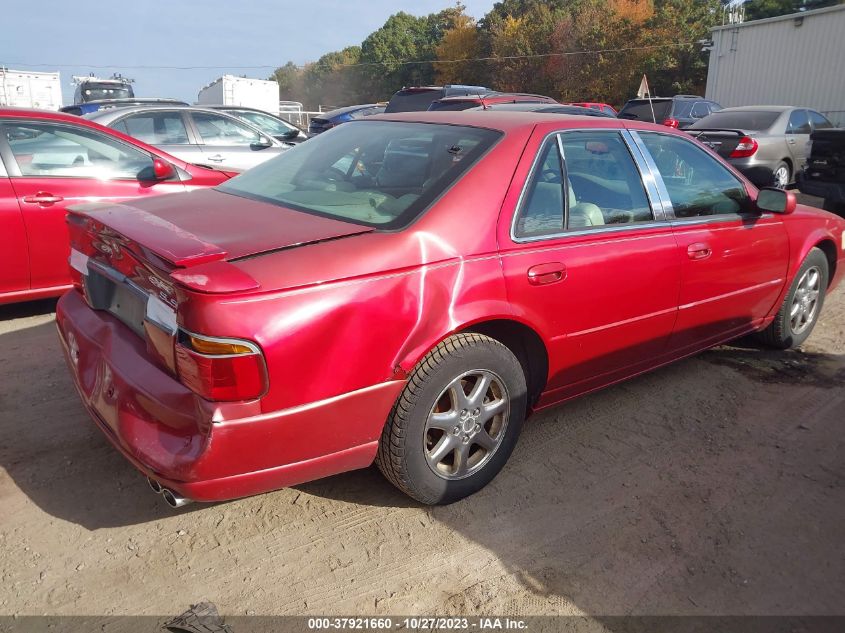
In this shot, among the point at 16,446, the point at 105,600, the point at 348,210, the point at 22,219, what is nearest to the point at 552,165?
the point at 348,210

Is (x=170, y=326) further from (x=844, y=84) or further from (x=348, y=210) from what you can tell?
(x=844, y=84)

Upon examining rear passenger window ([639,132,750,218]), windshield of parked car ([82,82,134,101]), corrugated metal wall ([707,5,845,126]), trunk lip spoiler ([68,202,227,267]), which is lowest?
trunk lip spoiler ([68,202,227,267])

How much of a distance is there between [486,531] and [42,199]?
3.85 meters

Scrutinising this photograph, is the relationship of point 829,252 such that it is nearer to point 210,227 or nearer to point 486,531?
point 486,531

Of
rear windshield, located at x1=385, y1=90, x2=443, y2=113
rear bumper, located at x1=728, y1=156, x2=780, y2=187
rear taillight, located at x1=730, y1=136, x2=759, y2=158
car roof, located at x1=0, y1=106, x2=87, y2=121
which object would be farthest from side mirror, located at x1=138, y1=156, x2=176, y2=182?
rear windshield, located at x1=385, y1=90, x2=443, y2=113

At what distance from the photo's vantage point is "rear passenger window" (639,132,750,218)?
12.0ft

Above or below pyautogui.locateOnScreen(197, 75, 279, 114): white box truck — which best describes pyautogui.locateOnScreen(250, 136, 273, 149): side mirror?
below

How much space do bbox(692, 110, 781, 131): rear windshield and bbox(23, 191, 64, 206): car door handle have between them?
1015 cm

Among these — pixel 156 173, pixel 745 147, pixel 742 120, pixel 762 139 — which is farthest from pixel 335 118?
pixel 156 173

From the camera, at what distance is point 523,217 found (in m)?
2.95

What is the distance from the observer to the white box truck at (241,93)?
27.5 meters

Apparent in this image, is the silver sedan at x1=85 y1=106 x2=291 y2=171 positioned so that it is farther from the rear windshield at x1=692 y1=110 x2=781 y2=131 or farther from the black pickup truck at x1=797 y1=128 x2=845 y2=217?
the rear windshield at x1=692 y1=110 x2=781 y2=131

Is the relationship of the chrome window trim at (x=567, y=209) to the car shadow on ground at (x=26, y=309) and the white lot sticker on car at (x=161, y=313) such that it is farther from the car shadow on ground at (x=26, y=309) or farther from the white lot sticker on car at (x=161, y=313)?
the car shadow on ground at (x=26, y=309)

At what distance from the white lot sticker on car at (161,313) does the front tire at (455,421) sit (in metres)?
0.86
